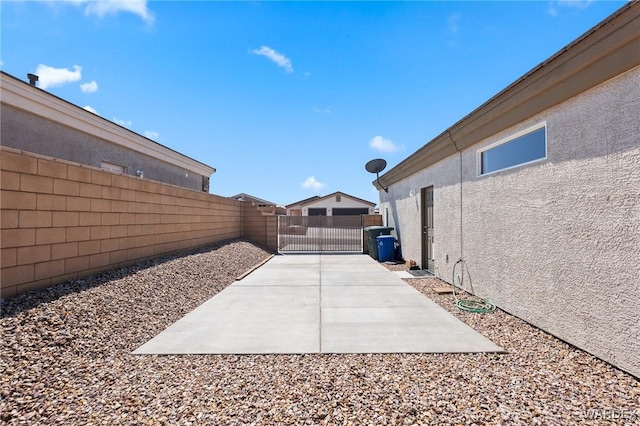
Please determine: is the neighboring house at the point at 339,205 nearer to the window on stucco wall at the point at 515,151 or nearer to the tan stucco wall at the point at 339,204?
the tan stucco wall at the point at 339,204

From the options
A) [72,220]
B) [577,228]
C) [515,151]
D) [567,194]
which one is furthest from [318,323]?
[72,220]

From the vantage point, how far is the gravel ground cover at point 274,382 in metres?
2.56

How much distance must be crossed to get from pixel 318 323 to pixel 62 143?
9.15 metres

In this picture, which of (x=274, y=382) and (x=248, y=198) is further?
(x=248, y=198)

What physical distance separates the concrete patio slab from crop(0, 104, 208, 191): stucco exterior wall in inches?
251

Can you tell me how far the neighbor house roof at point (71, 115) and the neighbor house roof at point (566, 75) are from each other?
10422mm

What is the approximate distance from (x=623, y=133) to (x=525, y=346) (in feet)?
9.13

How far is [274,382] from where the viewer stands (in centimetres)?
308

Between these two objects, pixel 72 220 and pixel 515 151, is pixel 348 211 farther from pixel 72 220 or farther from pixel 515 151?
pixel 72 220

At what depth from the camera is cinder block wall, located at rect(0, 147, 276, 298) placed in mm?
4184

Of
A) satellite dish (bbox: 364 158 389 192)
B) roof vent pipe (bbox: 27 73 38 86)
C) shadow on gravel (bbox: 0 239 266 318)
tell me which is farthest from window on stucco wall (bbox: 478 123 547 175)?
roof vent pipe (bbox: 27 73 38 86)

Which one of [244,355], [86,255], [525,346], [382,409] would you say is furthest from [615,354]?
[86,255]

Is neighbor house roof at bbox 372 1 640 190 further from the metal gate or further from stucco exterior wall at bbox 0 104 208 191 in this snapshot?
stucco exterior wall at bbox 0 104 208 191

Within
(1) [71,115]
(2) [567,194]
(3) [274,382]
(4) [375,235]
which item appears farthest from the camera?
(4) [375,235]
